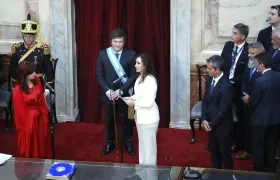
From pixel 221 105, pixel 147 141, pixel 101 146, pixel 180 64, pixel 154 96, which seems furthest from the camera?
pixel 180 64

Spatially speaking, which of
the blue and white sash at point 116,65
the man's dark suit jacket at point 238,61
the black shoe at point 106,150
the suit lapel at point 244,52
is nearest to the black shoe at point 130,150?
the black shoe at point 106,150

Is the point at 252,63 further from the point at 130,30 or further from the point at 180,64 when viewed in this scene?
the point at 130,30

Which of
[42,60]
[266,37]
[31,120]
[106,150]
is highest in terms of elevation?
[266,37]

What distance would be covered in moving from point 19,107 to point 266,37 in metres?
3.04

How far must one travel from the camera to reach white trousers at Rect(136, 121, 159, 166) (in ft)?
20.5

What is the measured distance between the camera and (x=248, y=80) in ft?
22.2

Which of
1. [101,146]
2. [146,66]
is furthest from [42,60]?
[146,66]

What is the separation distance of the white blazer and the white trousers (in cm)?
7

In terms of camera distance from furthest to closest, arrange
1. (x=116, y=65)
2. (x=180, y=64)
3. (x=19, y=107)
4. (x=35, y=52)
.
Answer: (x=180, y=64), (x=35, y=52), (x=116, y=65), (x=19, y=107)

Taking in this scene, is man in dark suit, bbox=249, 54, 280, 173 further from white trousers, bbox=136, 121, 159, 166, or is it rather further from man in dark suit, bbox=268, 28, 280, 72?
white trousers, bbox=136, 121, 159, 166

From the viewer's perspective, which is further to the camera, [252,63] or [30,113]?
[252,63]

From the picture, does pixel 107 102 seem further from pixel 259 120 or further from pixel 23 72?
pixel 259 120

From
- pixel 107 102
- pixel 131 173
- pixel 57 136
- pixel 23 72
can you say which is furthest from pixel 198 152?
pixel 131 173

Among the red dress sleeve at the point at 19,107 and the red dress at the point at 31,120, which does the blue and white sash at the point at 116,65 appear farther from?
the red dress sleeve at the point at 19,107
